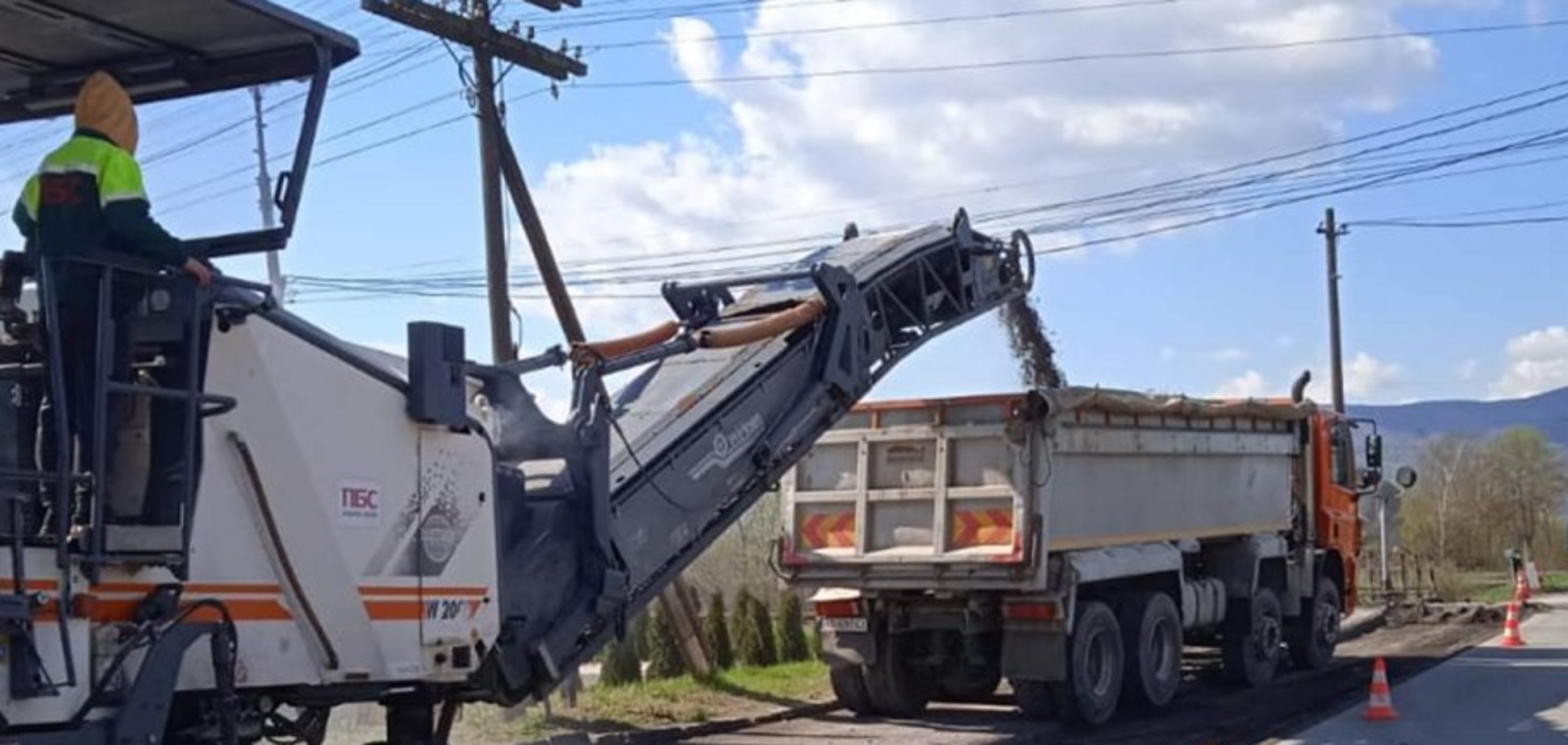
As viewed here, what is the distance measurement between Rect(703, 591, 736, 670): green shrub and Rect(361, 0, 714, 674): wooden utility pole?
0.72m

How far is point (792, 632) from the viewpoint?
58.5 feet

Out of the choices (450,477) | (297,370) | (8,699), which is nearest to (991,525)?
(450,477)

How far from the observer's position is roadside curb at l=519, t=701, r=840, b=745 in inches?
462

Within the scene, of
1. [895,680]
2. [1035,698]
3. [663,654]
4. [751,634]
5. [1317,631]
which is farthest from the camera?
[1317,631]

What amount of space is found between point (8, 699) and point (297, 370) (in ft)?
5.43

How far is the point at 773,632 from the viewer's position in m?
17.6

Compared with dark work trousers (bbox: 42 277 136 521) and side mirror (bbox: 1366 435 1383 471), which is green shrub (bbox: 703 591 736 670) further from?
dark work trousers (bbox: 42 277 136 521)

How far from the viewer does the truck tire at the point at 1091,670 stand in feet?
42.7

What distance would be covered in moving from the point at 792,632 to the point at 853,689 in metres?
3.79

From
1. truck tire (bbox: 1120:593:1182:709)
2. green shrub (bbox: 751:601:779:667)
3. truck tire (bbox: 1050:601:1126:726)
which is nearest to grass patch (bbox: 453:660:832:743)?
green shrub (bbox: 751:601:779:667)

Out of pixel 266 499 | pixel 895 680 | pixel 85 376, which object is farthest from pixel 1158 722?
pixel 85 376

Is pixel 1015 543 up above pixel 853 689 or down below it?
above

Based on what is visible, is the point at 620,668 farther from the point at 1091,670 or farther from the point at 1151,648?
the point at 1151,648

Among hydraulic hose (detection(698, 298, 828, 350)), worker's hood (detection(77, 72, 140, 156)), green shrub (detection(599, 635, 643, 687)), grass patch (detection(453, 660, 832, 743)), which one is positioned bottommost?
grass patch (detection(453, 660, 832, 743))
